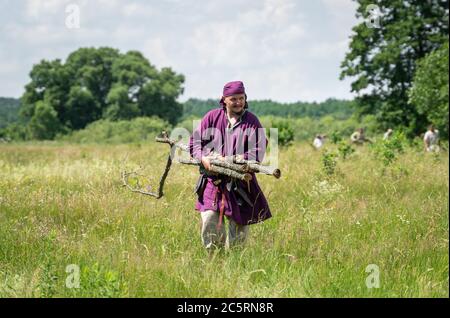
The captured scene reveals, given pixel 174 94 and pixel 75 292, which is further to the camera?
pixel 174 94

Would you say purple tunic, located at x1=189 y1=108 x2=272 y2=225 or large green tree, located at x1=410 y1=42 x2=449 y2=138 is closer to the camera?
purple tunic, located at x1=189 y1=108 x2=272 y2=225

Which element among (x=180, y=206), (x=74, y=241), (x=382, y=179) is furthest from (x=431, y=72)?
(x=74, y=241)

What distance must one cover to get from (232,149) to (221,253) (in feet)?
3.27

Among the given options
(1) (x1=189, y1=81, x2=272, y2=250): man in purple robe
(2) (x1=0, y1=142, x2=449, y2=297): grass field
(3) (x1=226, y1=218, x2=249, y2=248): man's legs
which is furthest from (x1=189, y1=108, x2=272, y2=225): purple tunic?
(2) (x1=0, y1=142, x2=449, y2=297): grass field

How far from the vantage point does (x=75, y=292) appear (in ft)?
12.6

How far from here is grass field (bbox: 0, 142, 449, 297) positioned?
4.02 meters

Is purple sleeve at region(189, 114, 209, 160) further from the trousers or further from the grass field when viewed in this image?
the grass field

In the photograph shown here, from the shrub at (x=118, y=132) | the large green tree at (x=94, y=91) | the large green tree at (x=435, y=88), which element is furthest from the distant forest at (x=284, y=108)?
the large green tree at (x=435, y=88)

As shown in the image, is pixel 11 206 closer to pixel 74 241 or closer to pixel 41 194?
pixel 41 194

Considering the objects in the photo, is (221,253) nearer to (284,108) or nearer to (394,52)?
(394,52)

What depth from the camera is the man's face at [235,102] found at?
16.1 feet

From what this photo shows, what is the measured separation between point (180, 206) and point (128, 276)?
7.79ft

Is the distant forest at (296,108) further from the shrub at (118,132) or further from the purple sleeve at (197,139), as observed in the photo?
the purple sleeve at (197,139)
